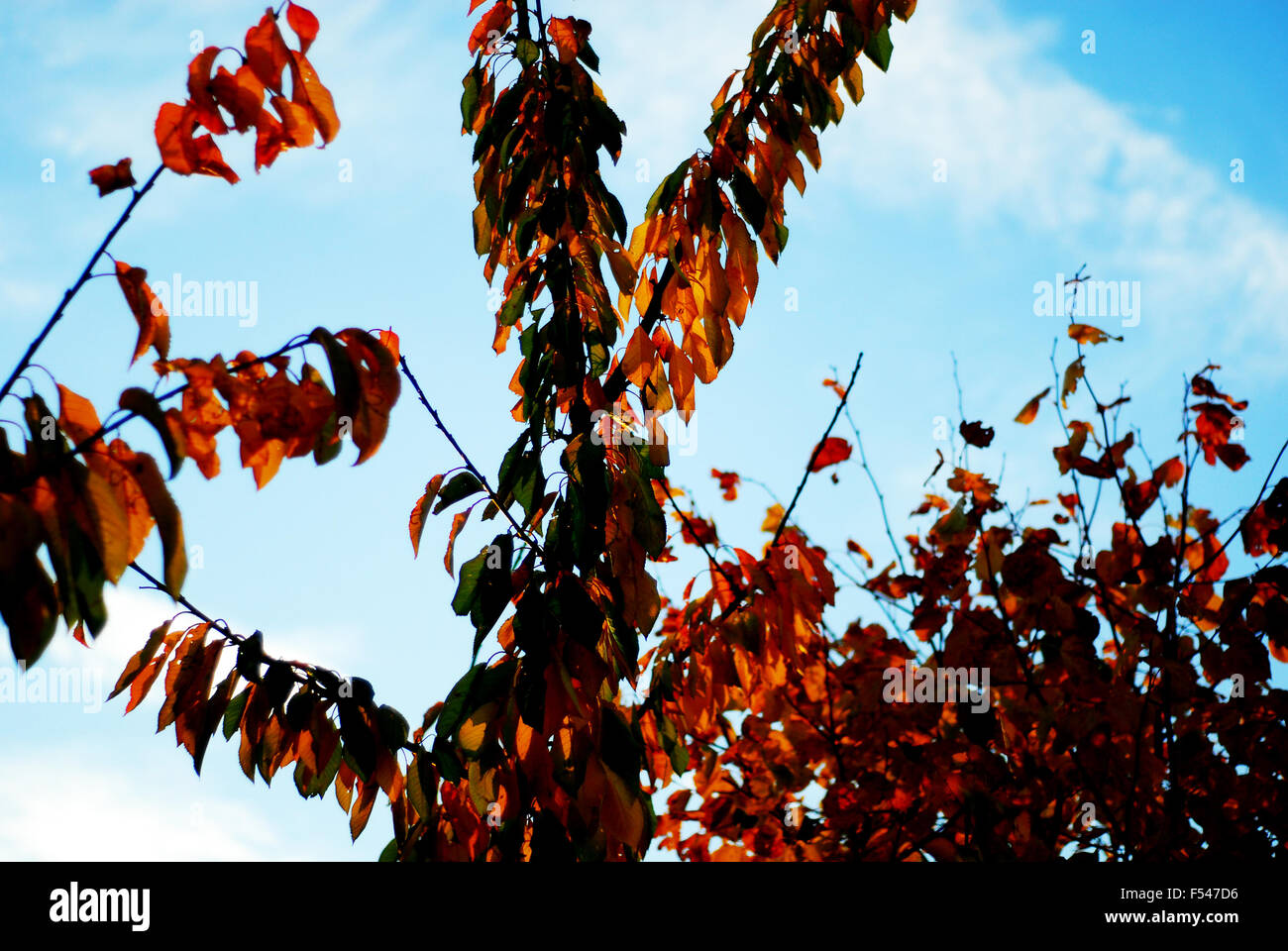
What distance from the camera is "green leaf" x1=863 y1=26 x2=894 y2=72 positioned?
1.96 m

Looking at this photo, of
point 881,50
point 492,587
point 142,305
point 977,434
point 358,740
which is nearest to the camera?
point 142,305

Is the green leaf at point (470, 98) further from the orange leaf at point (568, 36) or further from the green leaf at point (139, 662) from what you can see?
the green leaf at point (139, 662)

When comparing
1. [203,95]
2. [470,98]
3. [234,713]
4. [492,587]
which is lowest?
[234,713]

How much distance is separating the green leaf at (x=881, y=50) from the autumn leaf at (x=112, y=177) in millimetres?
1417

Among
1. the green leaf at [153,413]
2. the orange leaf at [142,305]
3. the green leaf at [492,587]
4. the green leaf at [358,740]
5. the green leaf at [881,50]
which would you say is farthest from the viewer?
the green leaf at [881,50]

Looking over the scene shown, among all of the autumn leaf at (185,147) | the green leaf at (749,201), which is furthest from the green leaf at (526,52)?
the autumn leaf at (185,147)

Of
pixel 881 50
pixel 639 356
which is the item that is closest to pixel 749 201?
pixel 639 356

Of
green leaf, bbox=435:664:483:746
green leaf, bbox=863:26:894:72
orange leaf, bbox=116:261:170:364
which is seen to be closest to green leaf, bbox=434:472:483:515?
green leaf, bbox=435:664:483:746

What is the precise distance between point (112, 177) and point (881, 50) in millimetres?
1464

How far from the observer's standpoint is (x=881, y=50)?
1.97 m

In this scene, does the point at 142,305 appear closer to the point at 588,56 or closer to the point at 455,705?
the point at 455,705

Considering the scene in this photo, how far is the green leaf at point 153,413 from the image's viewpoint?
96 cm

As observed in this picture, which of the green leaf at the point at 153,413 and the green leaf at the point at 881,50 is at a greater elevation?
the green leaf at the point at 881,50
